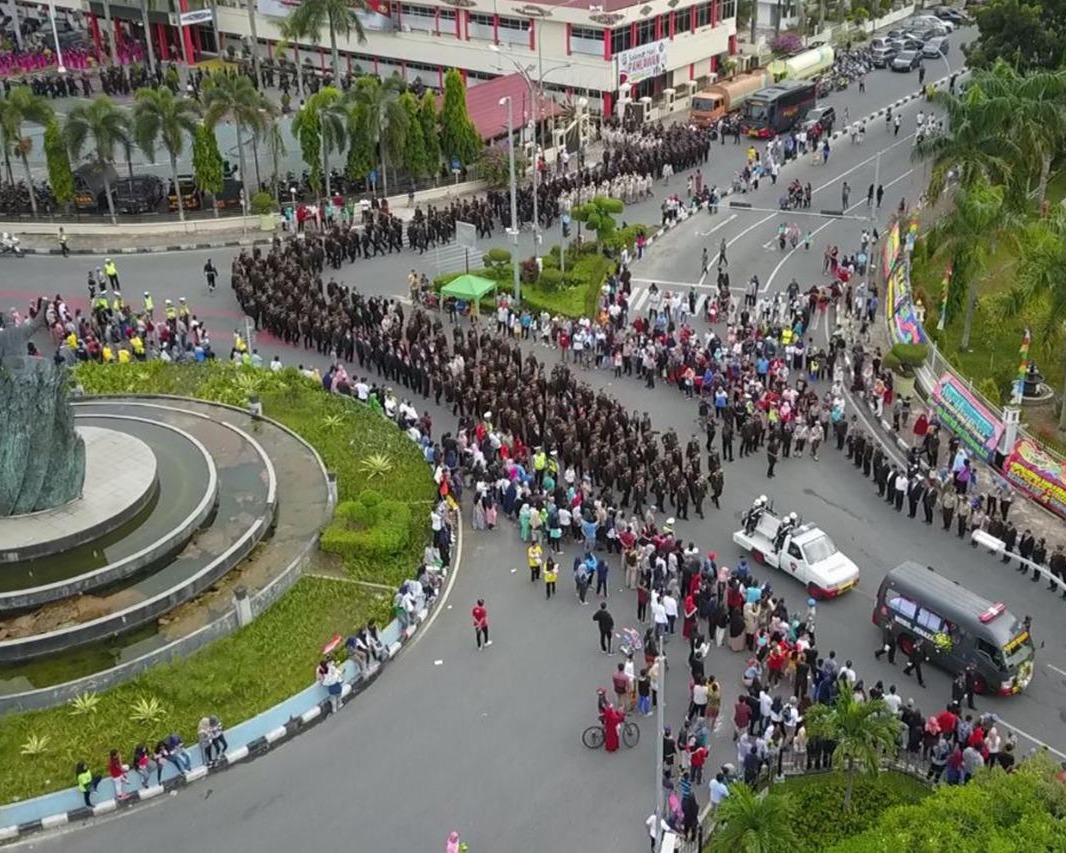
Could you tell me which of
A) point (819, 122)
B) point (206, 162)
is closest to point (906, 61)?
point (819, 122)

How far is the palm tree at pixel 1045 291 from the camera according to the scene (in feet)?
91.0

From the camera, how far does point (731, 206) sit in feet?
154

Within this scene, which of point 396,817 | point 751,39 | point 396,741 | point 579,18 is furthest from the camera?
point 751,39

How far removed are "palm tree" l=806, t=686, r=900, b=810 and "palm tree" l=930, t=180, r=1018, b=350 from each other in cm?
1874

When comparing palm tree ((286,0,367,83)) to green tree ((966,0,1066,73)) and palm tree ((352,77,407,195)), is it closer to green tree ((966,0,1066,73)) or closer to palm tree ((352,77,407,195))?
palm tree ((352,77,407,195))

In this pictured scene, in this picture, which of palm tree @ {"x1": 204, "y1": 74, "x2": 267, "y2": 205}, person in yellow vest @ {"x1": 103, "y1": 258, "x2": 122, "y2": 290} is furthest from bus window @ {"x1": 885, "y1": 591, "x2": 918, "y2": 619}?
palm tree @ {"x1": 204, "y1": 74, "x2": 267, "y2": 205}

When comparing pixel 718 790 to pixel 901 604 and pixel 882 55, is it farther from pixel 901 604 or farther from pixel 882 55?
pixel 882 55

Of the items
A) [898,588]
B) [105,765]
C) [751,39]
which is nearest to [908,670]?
[898,588]

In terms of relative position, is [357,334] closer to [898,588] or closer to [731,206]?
[898,588]

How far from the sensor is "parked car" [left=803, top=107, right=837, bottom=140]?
54.2 metres

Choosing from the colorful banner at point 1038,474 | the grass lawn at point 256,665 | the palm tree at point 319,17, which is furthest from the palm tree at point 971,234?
the palm tree at point 319,17

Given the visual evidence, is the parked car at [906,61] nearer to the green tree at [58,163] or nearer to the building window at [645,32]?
the building window at [645,32]

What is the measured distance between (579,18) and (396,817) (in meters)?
45.9

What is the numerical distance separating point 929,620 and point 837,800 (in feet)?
13.5
